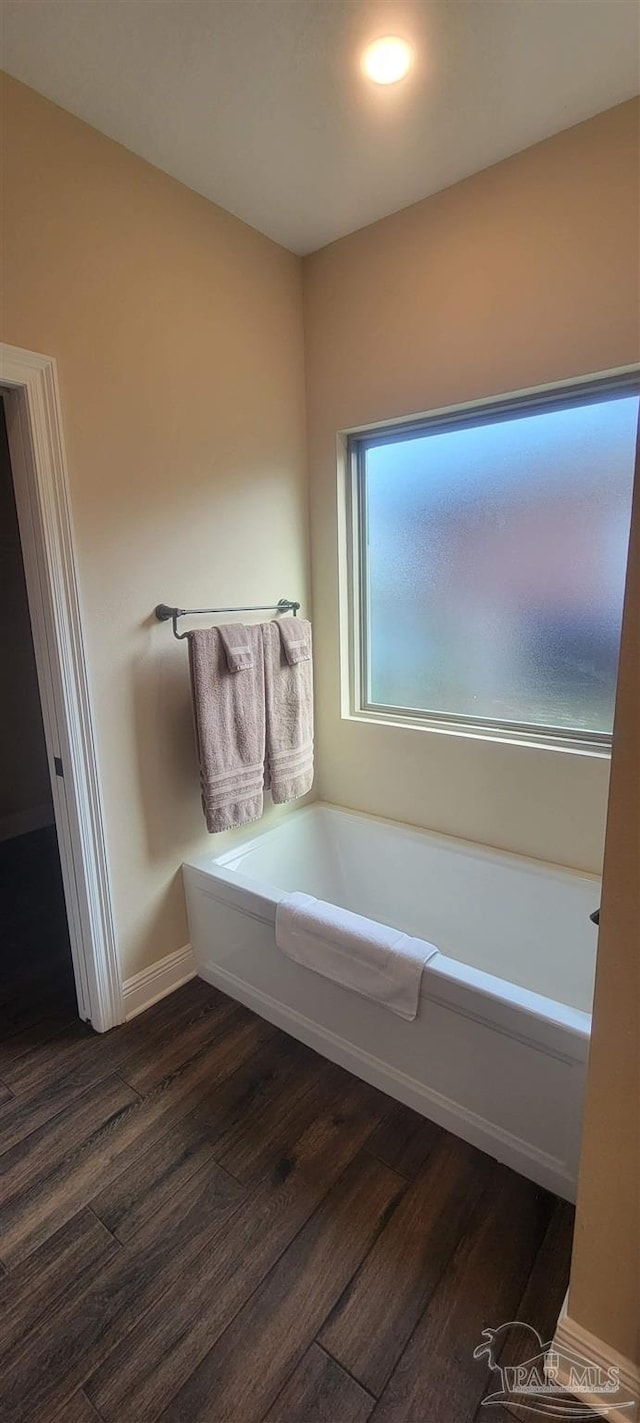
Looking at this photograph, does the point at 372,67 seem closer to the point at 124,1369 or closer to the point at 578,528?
the point at 578,528

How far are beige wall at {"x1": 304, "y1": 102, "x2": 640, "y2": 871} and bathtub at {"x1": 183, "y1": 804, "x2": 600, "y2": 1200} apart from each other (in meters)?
0.17

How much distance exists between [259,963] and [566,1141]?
39.4 inches

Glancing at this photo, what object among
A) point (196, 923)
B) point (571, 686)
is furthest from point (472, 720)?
point (196, 923)

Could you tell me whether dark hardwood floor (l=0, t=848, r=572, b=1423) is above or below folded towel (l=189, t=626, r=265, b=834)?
below

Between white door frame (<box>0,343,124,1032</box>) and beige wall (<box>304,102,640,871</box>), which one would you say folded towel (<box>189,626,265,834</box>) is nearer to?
white door frame (<box>0,343,124,1032</box>)

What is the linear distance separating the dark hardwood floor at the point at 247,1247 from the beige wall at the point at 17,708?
6.72 ft

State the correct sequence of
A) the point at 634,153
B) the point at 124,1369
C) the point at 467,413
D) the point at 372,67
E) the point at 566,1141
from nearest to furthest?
the point at 124,1369, the point at 566,1141, the point at 372,67, the point at 634,153, the point at 467,413

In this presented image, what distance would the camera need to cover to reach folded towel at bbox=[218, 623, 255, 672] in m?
2.01

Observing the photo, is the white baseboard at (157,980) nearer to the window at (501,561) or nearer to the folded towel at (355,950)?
the folded towel at (355,950)

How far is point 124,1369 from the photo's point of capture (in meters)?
1.14

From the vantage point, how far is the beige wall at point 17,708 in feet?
11.1

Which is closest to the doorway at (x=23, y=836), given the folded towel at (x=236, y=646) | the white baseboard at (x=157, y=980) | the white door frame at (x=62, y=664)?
the white baseboard at (x=157, y=980)

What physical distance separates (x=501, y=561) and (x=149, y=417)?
127 centimetres

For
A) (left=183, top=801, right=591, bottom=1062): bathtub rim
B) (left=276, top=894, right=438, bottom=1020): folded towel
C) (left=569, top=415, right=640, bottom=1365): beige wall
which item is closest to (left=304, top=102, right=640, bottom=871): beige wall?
(left=183, top=801, right=591, bottom=1062): bathtub rim
